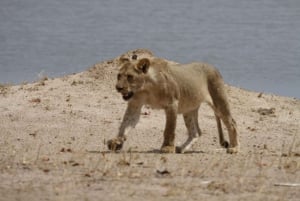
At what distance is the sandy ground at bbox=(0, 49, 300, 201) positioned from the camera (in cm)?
1195

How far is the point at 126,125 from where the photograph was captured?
15078mm

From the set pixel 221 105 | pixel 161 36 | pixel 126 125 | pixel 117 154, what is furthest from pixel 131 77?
pixel 161 36

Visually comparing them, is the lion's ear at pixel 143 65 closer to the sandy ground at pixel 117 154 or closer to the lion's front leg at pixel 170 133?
the lion's front leg at pixel 170 133

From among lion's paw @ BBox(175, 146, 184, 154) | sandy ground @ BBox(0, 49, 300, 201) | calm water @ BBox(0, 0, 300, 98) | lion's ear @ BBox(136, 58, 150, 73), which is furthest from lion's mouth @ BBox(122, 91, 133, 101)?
calm water @ BBox(0, 0, 300, 98)

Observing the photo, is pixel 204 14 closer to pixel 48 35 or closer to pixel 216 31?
pixel 216 31

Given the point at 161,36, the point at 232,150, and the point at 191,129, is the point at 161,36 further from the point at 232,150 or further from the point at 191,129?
the point at 232,150

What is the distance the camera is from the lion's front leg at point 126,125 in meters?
14.8

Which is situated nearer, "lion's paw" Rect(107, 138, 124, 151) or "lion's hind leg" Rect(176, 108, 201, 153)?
"lion's paw" Rect(107, 138, 124, 151)

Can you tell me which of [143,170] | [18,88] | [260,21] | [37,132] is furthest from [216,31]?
[143,170]

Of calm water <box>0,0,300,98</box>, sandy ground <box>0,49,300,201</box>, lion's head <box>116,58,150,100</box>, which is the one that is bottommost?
sandy ground <box>0,49,300,201</box>

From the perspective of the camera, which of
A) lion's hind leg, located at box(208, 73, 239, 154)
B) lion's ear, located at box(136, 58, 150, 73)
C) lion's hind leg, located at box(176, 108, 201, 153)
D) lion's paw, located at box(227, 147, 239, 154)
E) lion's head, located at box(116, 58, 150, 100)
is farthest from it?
lion's hind leg, located at box(176, 108, 201, 153)

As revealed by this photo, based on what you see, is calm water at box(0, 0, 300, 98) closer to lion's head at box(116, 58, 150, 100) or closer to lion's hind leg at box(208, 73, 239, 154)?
lion's hind leg at box(208, 73, 239, 154)

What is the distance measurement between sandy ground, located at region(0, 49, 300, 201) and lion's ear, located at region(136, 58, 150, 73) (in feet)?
3.48

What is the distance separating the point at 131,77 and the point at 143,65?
0.83ft
